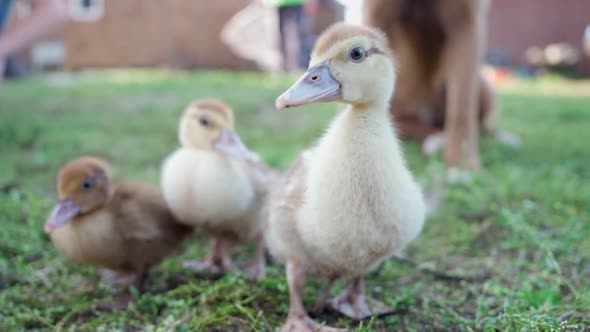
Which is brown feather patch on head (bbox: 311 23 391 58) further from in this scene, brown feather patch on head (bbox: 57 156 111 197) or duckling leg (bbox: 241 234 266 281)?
brown feather patch on head (bbox: 57 156 111 197)

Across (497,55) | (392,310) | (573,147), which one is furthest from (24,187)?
(497,55)

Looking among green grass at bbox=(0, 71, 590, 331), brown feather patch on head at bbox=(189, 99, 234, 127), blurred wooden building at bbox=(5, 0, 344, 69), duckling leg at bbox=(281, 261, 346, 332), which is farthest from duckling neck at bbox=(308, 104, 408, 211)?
blurred wooden building at bbox=(5, 0, 344, 69)

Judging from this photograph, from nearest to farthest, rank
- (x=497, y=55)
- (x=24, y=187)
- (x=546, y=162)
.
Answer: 1. (x=24, y=187)
2. (x=546, y=162)
3. (x=497, y=55)

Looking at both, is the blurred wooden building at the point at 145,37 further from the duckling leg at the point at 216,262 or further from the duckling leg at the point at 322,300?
the duckling leg at the point at 322,300

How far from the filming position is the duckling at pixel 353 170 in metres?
1.92

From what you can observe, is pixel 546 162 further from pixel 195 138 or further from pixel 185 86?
pixel 185 86

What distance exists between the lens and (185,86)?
7.23 meters

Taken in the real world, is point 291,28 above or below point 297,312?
above

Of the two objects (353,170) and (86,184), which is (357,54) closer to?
(353,170)

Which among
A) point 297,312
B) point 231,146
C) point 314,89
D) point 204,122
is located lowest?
point 297,312

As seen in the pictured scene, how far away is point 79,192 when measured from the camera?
253 cm

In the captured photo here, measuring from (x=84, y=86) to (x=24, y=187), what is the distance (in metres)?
3.82

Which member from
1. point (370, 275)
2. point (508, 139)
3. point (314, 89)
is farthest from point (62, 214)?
point (508, 139)

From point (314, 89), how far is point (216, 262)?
123 centimetres
